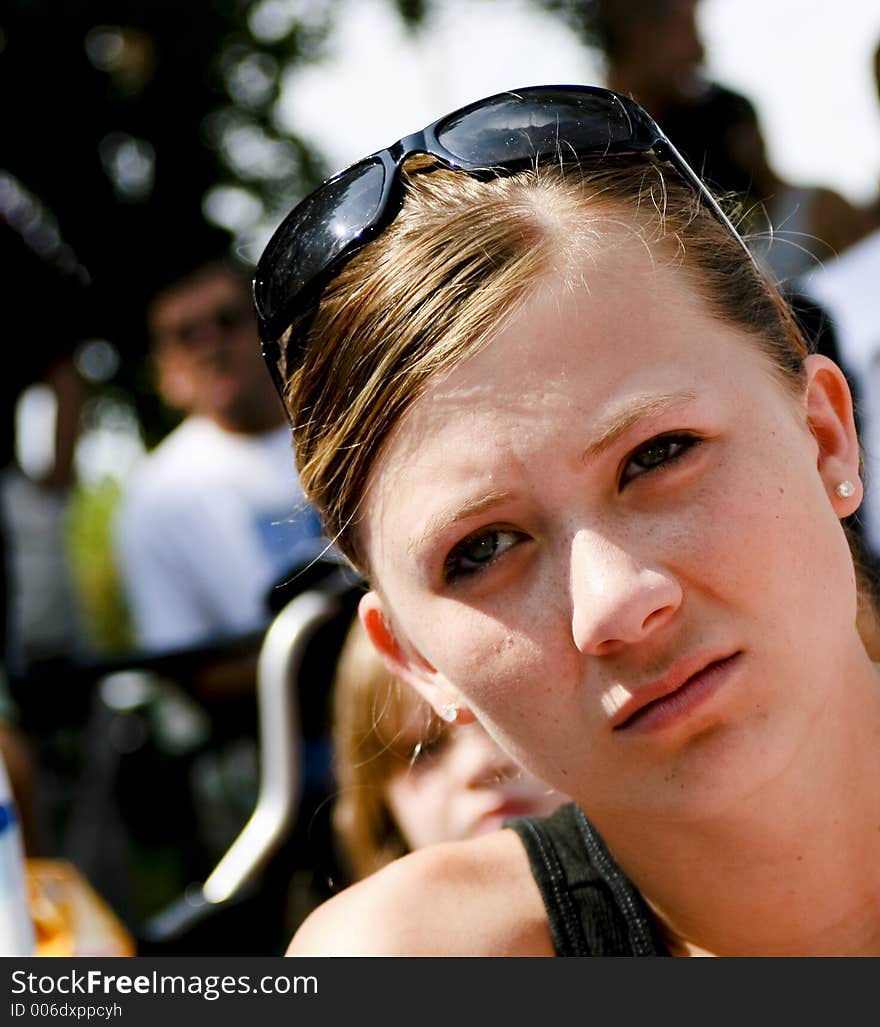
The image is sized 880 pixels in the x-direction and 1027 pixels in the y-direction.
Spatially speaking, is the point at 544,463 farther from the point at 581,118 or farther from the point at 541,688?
the point at 581,118

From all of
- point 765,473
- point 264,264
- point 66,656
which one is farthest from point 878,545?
point 66,656

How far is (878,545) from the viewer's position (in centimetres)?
253

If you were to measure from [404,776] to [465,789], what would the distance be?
0.18m

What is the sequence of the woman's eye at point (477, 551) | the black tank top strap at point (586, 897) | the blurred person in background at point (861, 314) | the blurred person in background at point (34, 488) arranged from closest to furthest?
the woman's eye at point (477, 551) → the black tank top strap at point (586, 897) → the blurred person in background at point (861, 314) → the blurred person in background at point (34, 488)

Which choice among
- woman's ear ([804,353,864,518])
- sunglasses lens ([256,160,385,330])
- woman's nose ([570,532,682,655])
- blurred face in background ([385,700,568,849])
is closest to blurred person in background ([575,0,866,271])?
blurred face in background ([385,700,568,849])

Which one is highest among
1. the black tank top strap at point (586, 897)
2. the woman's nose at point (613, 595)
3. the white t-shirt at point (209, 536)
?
the woman's nose at point (613, 595)

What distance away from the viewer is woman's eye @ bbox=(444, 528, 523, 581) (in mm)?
1233

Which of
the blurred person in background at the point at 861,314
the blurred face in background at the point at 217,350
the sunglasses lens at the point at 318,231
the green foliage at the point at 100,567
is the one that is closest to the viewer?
the sunglasses lens at the point at 318,231

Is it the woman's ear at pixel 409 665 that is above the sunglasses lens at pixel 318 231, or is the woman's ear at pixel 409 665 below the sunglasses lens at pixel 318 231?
below

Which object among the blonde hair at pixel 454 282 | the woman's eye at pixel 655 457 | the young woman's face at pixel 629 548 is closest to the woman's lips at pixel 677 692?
the young woman's face at pixel 629 548

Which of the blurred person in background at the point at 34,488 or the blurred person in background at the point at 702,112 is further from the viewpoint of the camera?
the blurred person in background at the point at 34,488

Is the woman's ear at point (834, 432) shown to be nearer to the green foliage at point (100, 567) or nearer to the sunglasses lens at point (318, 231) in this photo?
the sunglasses lens at point (318, 231)

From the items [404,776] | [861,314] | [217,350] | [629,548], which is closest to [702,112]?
[861,314]

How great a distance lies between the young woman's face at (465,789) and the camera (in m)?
2.08
